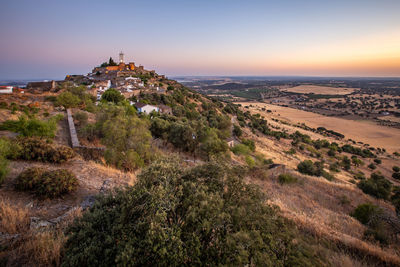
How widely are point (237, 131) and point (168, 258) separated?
3197cm

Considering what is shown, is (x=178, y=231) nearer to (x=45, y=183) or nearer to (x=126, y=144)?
(x=45, y=183)

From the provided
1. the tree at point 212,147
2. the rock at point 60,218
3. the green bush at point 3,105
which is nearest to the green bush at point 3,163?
the rock at point 60,218

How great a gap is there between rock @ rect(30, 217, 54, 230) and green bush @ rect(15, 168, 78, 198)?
124cm

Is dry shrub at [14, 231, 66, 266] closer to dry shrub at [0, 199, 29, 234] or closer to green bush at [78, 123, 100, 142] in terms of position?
dry shrub at [0, 199, 29, 234]

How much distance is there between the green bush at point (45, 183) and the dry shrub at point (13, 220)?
1.01 m

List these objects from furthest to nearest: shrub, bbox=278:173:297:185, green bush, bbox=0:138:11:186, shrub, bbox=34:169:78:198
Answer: shrub, bbox=278:173:297:185, green bush, bbox=0:138:11:186, shrub, bbox=34:169:78:198

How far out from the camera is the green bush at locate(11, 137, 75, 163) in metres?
7.74

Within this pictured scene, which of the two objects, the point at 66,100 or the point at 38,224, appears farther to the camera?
the point at 66,100

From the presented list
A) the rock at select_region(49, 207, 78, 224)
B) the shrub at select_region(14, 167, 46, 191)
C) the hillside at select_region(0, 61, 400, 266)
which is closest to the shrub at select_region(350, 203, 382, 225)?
the hillside at select_region(0, 61, 400, 266)

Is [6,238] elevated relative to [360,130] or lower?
elevated

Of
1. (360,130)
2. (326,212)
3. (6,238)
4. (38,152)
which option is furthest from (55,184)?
(360,130)

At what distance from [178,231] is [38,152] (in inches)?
343

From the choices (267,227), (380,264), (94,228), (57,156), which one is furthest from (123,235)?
(57,156)

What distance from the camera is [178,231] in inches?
108
